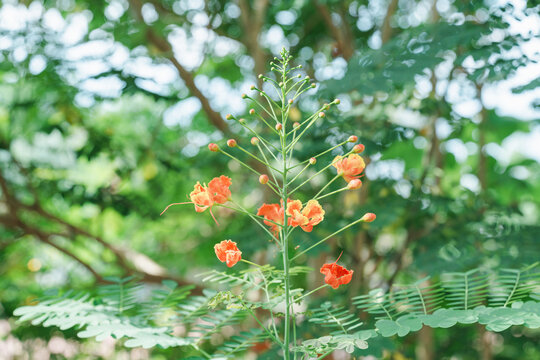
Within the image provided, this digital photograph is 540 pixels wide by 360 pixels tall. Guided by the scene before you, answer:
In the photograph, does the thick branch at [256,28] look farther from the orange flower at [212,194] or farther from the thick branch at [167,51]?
the orange flower at [212,194]

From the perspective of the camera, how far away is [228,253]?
3.20 ft

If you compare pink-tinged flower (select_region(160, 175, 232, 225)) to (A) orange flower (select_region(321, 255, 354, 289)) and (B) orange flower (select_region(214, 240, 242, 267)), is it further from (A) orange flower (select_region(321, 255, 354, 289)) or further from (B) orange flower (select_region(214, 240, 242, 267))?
(A) orange flower (select_region(321, 255, 354, 289))

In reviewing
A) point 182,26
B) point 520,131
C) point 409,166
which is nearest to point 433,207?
point 409,166

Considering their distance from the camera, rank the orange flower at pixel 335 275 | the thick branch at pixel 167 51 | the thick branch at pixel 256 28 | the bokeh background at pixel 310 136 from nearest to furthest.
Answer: the orange flower at pixel 335 275, the bokeh background at pixel 310 136, the thick branch at pixel 167 51, the thick branch at pixel 256 28

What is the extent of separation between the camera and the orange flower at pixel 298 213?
3.19 feet

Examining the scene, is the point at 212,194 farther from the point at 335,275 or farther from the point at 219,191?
the point at 335,275

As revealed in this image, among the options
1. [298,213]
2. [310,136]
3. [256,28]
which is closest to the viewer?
[298,213]

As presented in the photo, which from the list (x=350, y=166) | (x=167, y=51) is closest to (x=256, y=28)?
(x=167, y=51)

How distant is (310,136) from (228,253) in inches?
53.3

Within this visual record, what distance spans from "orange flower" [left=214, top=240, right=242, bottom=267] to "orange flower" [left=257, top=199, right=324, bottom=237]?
85 mm

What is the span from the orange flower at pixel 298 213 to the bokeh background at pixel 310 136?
968 mm

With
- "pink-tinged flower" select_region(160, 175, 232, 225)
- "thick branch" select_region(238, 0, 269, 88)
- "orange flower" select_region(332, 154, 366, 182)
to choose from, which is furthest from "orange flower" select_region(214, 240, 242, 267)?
"thick branch" select_region(238, 0, 269, 88)

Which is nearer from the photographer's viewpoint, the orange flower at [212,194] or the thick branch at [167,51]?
the orange flower at [212,194]

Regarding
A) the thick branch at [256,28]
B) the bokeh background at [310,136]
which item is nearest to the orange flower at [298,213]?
the bokeh background at [310,136]
